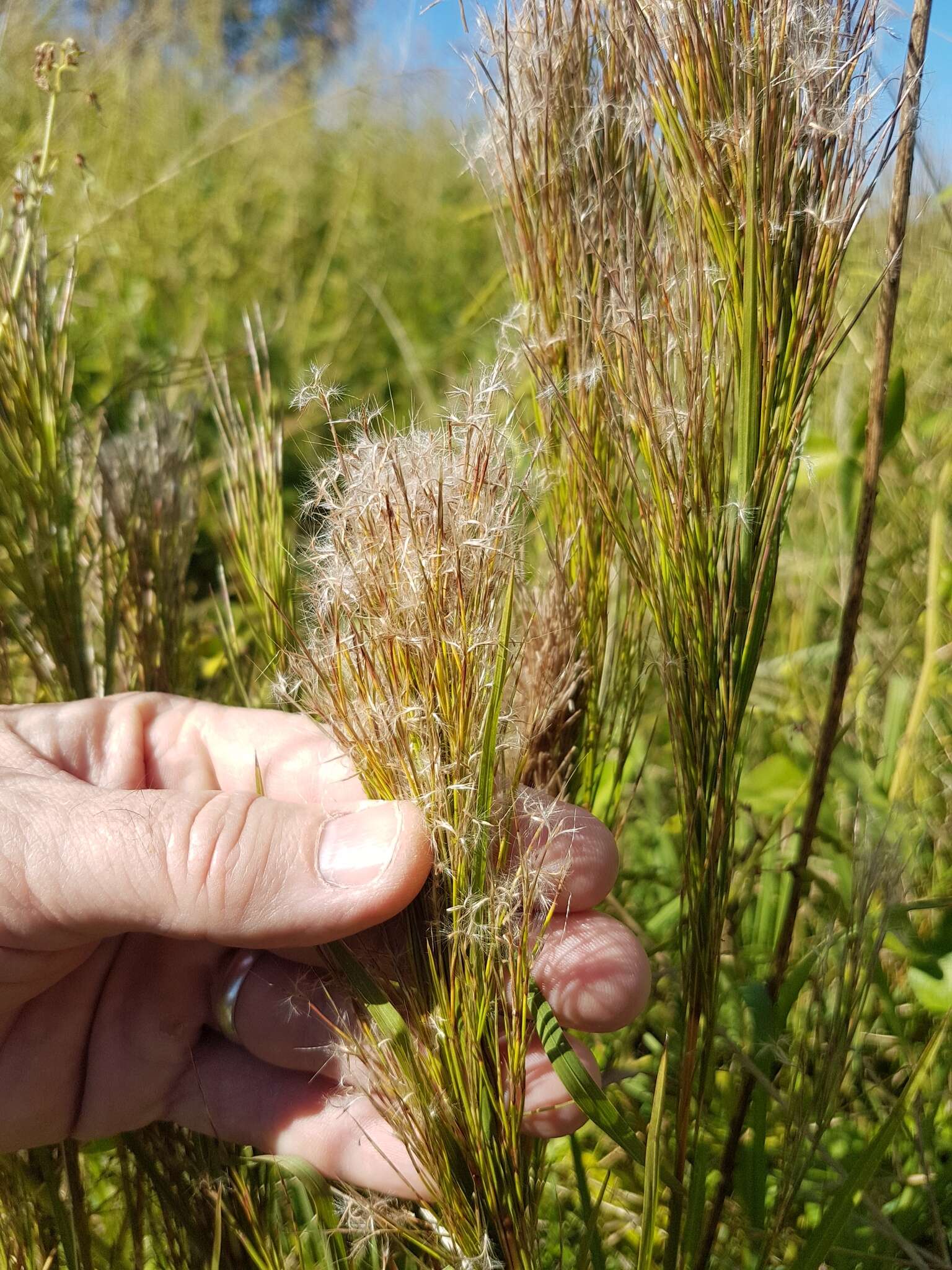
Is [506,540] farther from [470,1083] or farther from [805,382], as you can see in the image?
[470,1083]

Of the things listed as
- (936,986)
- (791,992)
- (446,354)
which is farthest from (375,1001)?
(446,354)

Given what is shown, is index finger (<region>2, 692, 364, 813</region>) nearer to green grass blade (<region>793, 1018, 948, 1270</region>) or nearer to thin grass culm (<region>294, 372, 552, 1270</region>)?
thin grass culm (<region>294, 372, 552, 1270</region>)

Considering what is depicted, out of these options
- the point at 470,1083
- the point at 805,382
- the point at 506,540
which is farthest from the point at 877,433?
the point at 470,1083

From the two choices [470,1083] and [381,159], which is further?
[381,159]

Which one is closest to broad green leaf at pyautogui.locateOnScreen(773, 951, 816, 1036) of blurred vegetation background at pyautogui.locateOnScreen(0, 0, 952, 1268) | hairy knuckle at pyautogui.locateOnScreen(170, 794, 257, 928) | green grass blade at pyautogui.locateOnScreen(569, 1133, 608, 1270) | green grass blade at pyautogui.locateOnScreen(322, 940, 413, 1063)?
blurred vegetation background at pyautogui.locateOnScreen(0, 0, 952, 1268)

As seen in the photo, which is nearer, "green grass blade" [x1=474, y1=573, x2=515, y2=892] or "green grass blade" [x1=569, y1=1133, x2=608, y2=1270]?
"green grass blade" [x1=474, y1=573, x2=515, y2=892]

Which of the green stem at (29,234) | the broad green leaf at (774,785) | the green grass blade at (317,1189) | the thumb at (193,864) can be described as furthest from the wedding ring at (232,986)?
the green stem at (29,234)
